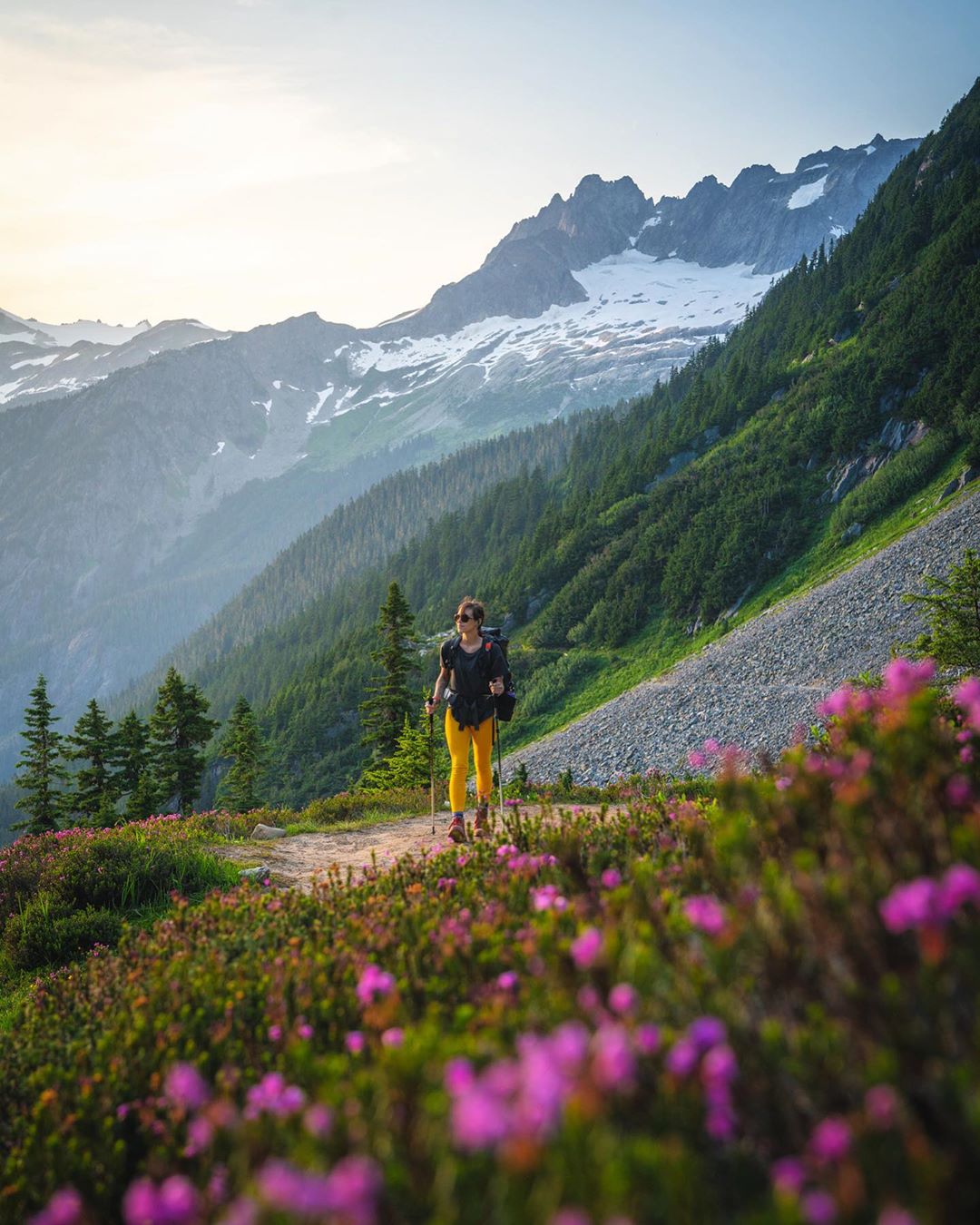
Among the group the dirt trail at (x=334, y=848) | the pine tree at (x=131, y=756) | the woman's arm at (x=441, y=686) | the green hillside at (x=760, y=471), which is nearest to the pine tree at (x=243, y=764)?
the pine tree at (x=131, y=756)

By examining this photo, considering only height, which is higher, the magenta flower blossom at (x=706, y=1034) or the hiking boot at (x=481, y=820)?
the magenta flower blossom at (x=706, y=1034)

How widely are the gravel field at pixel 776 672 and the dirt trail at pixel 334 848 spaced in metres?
16.3

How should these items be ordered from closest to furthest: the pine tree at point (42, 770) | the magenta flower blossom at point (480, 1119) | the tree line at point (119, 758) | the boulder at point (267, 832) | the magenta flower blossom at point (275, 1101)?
the magenta flower blossom at point (480, 1119) → the magenta flower blossom at point (275, 1101) → the boulder at point (267, 832) → the pine tree at point (42, 770) → the tree line at point (119, 758)

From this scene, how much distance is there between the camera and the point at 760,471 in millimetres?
55562

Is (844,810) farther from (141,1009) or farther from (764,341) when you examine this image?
(764,341)

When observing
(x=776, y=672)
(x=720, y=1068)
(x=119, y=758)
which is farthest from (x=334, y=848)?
(x=119, y=758)

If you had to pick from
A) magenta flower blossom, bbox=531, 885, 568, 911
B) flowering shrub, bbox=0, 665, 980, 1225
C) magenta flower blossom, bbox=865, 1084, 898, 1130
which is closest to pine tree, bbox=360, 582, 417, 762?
flowering shrub, bbox=0, 665, 980, 1225

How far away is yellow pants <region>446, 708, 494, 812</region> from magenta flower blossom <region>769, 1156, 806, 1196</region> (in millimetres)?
7510

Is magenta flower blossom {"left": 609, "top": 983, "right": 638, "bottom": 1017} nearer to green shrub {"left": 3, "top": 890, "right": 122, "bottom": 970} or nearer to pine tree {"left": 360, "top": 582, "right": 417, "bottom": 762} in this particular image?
green shrub {"left": 3, "top": 890, "right": 122, "bottom": 970}

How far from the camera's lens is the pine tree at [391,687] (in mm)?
30969

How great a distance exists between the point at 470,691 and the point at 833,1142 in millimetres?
7864

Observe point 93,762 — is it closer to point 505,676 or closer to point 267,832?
point 267,832

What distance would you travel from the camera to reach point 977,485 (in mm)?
34156

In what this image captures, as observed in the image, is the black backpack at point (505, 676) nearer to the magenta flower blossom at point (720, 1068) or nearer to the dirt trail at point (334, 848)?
the dirt trail at point (334, 848)
